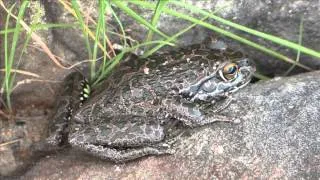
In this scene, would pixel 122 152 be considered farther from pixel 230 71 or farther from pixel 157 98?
pixel 230 71

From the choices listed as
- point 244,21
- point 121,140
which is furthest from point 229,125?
point 244,21

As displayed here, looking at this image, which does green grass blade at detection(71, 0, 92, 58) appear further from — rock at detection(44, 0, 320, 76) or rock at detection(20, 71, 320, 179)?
rock at detection(20, 71, 320, 179)

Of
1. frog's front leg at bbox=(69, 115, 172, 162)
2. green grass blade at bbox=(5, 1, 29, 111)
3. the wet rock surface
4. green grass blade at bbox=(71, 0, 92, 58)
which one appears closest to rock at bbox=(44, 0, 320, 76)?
the wet rock surface

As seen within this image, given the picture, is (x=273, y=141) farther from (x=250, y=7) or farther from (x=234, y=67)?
(x=250, y=7)

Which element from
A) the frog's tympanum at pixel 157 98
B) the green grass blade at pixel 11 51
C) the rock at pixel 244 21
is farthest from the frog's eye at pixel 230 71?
the green grass blade at pixel 11 51

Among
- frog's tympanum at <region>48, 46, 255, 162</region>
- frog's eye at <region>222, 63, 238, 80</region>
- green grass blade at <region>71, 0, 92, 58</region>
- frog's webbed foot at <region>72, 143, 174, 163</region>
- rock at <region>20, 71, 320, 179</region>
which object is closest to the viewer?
rock at <region>20, 71, 320, 179</region>

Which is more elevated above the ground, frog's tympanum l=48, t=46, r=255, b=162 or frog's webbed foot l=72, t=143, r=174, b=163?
frog's tympanum l=48, t=46, r=255, b=162
